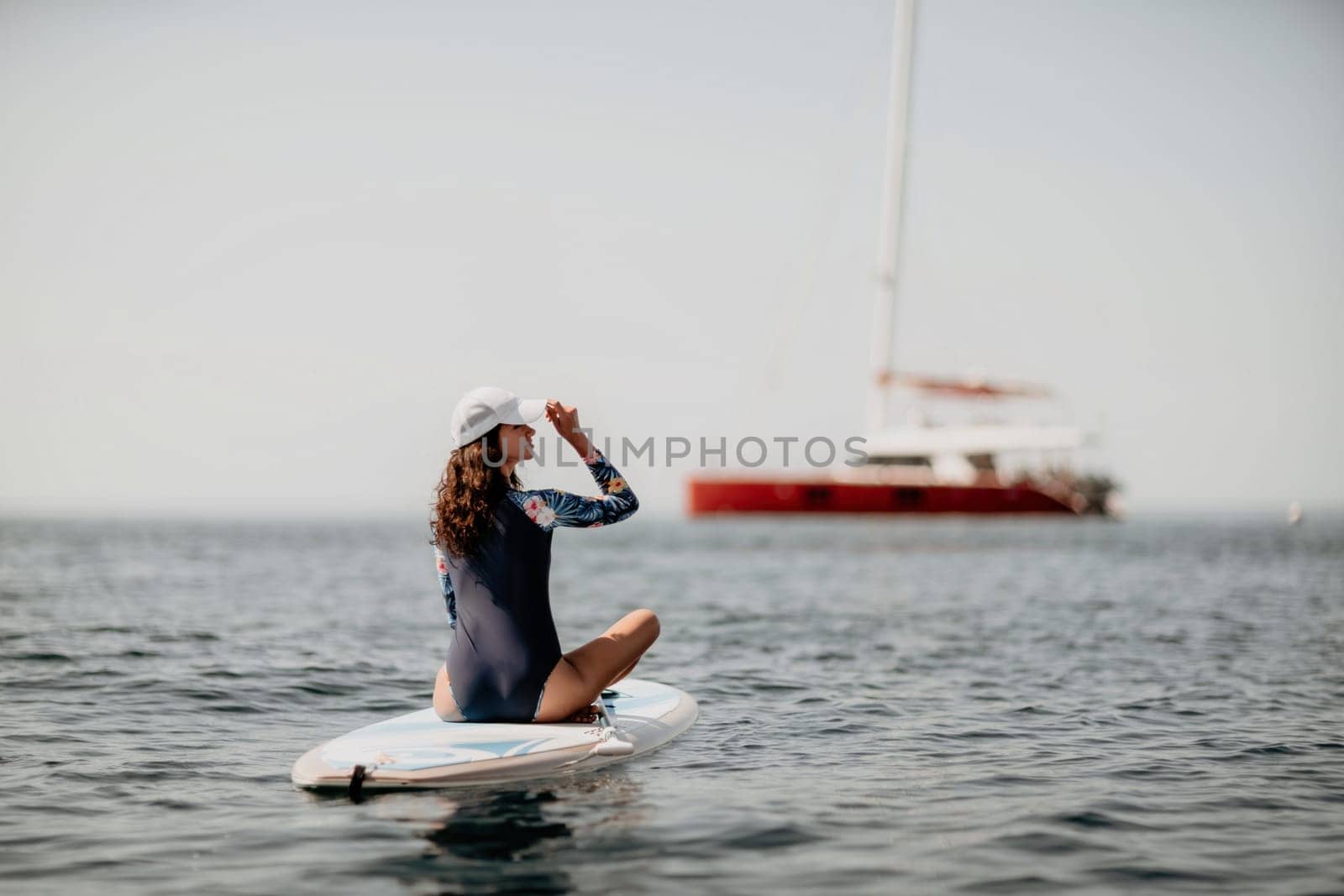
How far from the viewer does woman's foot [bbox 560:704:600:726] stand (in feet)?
18.7

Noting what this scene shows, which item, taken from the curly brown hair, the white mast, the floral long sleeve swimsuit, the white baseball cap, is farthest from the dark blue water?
the white mast

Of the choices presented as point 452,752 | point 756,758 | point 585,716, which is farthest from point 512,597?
point 756,758

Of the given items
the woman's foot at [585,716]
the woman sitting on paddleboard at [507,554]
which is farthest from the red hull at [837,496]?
the woman sitting on paddleboard at [507,554]

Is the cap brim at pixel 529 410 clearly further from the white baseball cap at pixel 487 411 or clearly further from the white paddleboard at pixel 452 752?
the white paddleboard at pixel 452 752

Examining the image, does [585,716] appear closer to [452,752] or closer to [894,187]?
[452,752]

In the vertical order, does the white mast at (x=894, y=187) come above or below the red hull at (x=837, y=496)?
above

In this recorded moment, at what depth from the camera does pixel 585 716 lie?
5789mm

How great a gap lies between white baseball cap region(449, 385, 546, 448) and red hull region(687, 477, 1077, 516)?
149 feet

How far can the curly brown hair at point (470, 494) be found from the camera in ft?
16.8

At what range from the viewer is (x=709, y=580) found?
21.7 metres

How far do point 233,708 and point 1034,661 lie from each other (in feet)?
22.7

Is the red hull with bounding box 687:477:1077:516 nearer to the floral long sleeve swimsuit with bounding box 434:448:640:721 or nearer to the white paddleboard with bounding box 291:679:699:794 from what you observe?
the white paddleboard with bounding box 291:679:699:794

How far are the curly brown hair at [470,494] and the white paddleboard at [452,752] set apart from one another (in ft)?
2.97

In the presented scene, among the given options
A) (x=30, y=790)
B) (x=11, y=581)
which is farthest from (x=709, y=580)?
(x=30, y=790)
